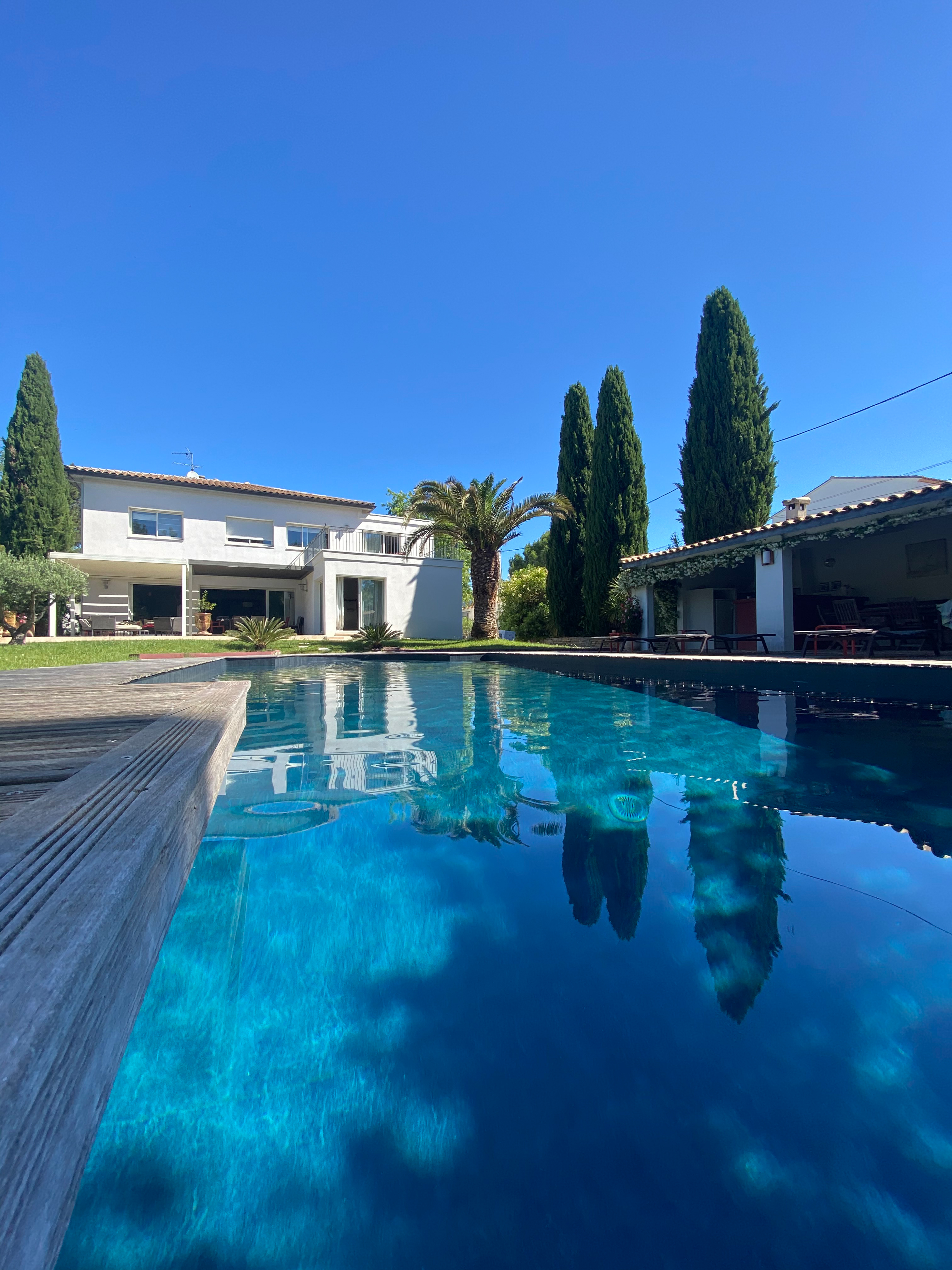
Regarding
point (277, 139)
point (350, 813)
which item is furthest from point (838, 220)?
point (350, 813)

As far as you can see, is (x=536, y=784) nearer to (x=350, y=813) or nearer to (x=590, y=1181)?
(x=350, y=813)

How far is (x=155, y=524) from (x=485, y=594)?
44.0 ft

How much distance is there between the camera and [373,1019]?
188cm

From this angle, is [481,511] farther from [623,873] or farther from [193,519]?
[623,873]

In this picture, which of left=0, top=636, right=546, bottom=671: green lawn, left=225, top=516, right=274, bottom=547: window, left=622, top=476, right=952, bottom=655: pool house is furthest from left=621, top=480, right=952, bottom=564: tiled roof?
left=225, top=516, right=274, bottom=547: window

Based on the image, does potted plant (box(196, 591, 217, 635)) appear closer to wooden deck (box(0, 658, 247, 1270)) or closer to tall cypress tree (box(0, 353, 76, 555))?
tall cypress tree (box(0, 353, 76, 555))

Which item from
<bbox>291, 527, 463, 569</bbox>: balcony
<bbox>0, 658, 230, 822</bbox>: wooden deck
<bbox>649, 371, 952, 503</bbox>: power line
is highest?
<bbox>649, 371, 952, 503</bbox>: power line

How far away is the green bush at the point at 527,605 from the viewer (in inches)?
805

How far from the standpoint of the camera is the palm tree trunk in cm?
1809

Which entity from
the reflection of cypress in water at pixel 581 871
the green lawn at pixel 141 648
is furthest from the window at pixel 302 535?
the reflection of cypress in water at pixel 581 871

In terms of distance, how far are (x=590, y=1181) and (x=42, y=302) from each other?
2731 cm

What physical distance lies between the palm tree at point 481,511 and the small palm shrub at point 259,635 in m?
5.45

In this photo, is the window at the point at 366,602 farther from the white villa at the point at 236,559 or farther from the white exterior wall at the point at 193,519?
the white exterior wall at the point at 193,519

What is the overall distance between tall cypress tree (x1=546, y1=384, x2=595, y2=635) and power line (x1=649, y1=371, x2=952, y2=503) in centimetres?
246
